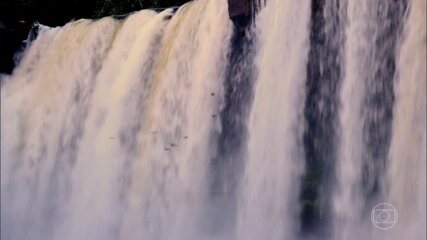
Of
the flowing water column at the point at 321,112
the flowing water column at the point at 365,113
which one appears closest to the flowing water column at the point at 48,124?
the flowing water column at the point at 321,112

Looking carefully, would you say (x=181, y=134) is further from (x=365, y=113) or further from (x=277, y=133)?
(x=365, y=113)

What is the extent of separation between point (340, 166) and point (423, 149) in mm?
785

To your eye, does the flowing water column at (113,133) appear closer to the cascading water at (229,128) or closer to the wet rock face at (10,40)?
the cascading water at (229,128)

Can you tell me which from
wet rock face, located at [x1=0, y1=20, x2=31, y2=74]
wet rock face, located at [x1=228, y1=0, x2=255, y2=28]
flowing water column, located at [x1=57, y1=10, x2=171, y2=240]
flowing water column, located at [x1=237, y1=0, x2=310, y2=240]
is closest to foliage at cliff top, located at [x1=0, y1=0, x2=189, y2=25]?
wet rock face, located at [x1=0, y1=20, x2=31, y2=74]

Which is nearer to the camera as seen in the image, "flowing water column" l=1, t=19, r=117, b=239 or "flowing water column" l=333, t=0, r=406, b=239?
"flowing water column" l=333, t=0, r=406, b=239

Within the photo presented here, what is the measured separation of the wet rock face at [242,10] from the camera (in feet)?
21.0

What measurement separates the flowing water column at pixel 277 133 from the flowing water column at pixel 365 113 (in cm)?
49

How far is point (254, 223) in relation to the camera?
5492 mm

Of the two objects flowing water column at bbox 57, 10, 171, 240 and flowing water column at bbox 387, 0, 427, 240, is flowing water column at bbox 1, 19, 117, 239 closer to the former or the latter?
flowing water column at bbox 57, 10, 171, 240

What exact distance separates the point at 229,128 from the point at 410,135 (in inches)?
85.2

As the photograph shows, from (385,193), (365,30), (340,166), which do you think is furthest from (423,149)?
(365,30)

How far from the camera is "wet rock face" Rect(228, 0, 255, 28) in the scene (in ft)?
21.0

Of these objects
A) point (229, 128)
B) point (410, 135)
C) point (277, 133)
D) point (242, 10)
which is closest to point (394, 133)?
point (410, 135)

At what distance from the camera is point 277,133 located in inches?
223
